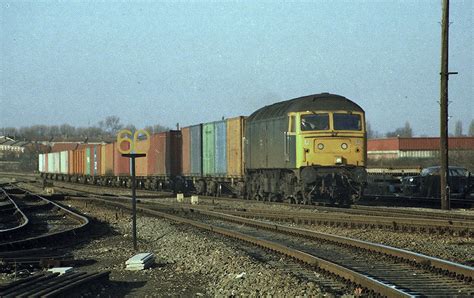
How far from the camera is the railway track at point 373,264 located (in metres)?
7.80

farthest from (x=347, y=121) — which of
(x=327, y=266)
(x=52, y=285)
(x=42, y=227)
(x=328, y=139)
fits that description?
(x=52, y=285)

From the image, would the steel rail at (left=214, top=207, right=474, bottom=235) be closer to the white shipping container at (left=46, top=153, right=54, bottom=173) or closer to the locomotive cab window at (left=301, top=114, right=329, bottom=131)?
the locomotive cab window at (left=301, top=114, right=329, bottom=131)

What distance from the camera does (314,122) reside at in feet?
74.0

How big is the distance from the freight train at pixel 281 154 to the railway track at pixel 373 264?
14.5ft

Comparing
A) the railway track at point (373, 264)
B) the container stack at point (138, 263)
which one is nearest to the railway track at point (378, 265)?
the railway track at point (373, 264)

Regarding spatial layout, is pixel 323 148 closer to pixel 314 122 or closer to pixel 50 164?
pixel 314 122

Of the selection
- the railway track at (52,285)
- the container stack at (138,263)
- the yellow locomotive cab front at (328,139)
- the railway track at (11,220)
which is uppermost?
the yellow locomotive cab front at (328,139)

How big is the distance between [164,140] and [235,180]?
37.3ft

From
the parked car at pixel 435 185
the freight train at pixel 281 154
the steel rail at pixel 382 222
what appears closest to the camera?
the steel rail at pixel 382 222

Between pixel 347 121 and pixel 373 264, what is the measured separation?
13.3m

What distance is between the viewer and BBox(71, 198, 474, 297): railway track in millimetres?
7805

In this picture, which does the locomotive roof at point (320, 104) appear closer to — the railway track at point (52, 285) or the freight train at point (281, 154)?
the freight train at point (281, 154)

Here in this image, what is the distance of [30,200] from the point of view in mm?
34375

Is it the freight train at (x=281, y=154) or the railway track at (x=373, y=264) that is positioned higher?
the freight train at (x=281, y=154)
